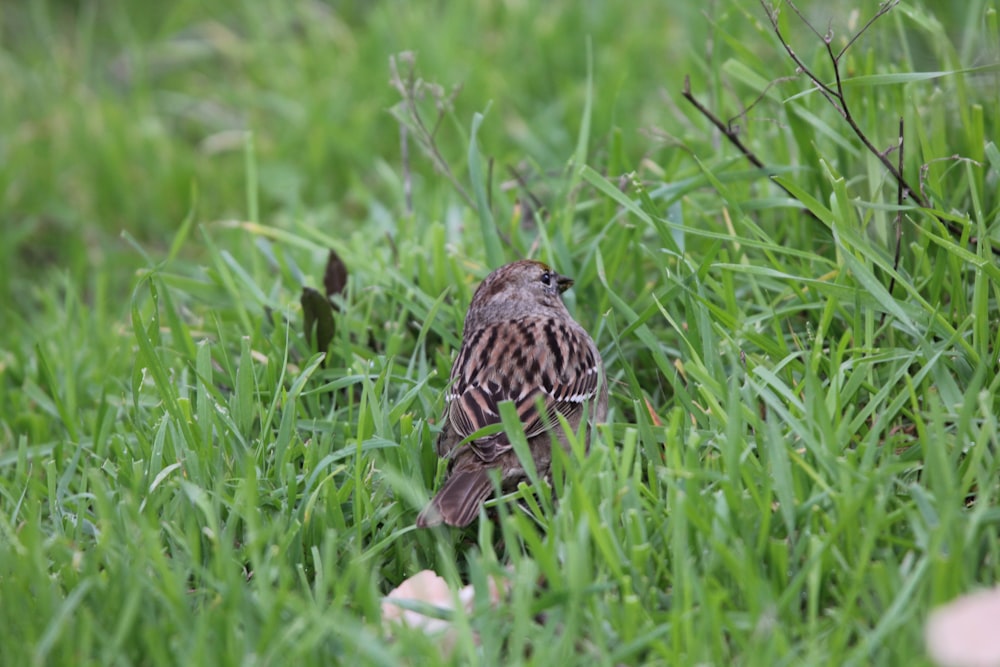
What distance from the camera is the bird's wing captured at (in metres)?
3.71

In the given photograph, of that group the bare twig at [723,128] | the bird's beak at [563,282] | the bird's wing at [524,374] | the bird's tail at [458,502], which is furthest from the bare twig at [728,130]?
the bird's tail at [458,502]

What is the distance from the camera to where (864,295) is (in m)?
3.66

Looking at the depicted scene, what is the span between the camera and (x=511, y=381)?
392 cm

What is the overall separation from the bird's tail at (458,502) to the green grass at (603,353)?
3.8 inches

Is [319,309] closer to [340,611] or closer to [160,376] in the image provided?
[160,376]

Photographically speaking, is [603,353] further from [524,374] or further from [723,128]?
[723,128]

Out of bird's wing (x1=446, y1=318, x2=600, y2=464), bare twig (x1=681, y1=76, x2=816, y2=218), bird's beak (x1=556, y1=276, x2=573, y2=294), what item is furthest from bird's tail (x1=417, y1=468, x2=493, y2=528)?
bare twig (x1=681, y1=76, x2=816, y2=218)

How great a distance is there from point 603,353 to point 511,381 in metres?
0.51

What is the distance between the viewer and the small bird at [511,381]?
3.40m

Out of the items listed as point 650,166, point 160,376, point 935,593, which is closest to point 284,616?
point 160,376

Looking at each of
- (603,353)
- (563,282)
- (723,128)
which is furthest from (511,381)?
(723,128)

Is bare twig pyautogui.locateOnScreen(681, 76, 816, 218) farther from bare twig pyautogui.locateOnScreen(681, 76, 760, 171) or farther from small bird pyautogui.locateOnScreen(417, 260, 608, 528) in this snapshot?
Result: small bird pyautogui.locateOnScreen(417, 260, 608, 528)

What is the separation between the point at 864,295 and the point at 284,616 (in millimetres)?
2084

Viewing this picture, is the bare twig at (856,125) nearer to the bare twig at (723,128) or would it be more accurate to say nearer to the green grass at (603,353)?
the green grass at (603,353)
